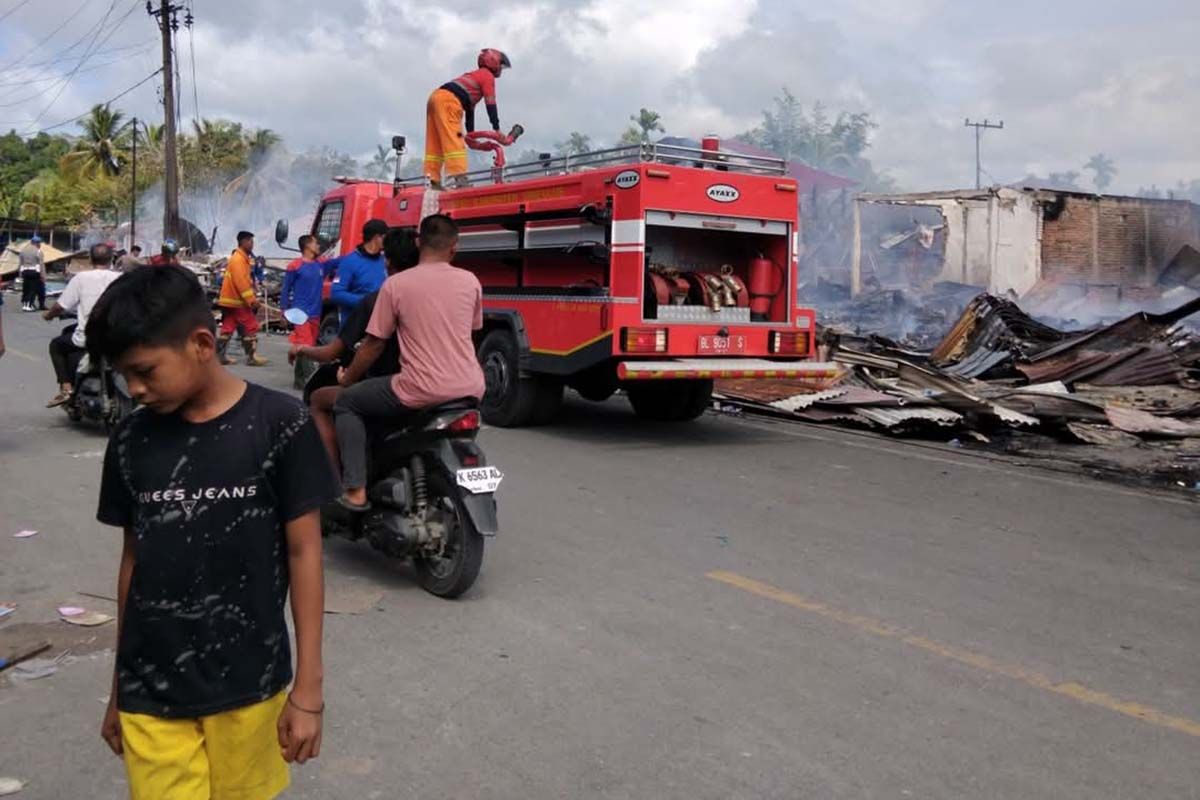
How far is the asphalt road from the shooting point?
3637 mm

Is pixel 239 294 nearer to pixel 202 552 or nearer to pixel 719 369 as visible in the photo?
pixel 719 369

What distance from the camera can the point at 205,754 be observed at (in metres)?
2.35

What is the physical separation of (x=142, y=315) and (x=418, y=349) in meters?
3.12

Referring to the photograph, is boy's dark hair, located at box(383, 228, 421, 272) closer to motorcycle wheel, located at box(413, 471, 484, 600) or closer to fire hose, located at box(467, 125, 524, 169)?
motorcycle wheel, located at box(413, 471, 484, 600)

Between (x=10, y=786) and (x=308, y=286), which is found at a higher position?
(x=308, y=286)

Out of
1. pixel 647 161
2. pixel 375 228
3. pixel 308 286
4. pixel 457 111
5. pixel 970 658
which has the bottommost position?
pixel 970 658

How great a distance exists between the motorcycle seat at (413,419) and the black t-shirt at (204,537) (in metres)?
2.98

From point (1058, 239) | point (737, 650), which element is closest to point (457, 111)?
point (737, 650)

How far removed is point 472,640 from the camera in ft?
15.9

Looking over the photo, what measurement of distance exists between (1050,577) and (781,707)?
8.24 ft

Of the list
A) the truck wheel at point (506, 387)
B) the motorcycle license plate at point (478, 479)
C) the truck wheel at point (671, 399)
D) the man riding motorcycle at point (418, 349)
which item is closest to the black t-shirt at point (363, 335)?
the man riding motorcycle at point (418, 349)

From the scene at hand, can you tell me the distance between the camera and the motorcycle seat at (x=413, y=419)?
17.6 feet

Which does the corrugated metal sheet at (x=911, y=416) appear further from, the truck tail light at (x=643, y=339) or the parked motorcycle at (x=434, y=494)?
the parked motorcycle at (x=434, y=494)

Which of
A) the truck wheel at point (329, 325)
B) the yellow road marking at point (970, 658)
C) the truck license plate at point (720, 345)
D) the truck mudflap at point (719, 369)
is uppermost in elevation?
the truck wheel at point (329, 325)
